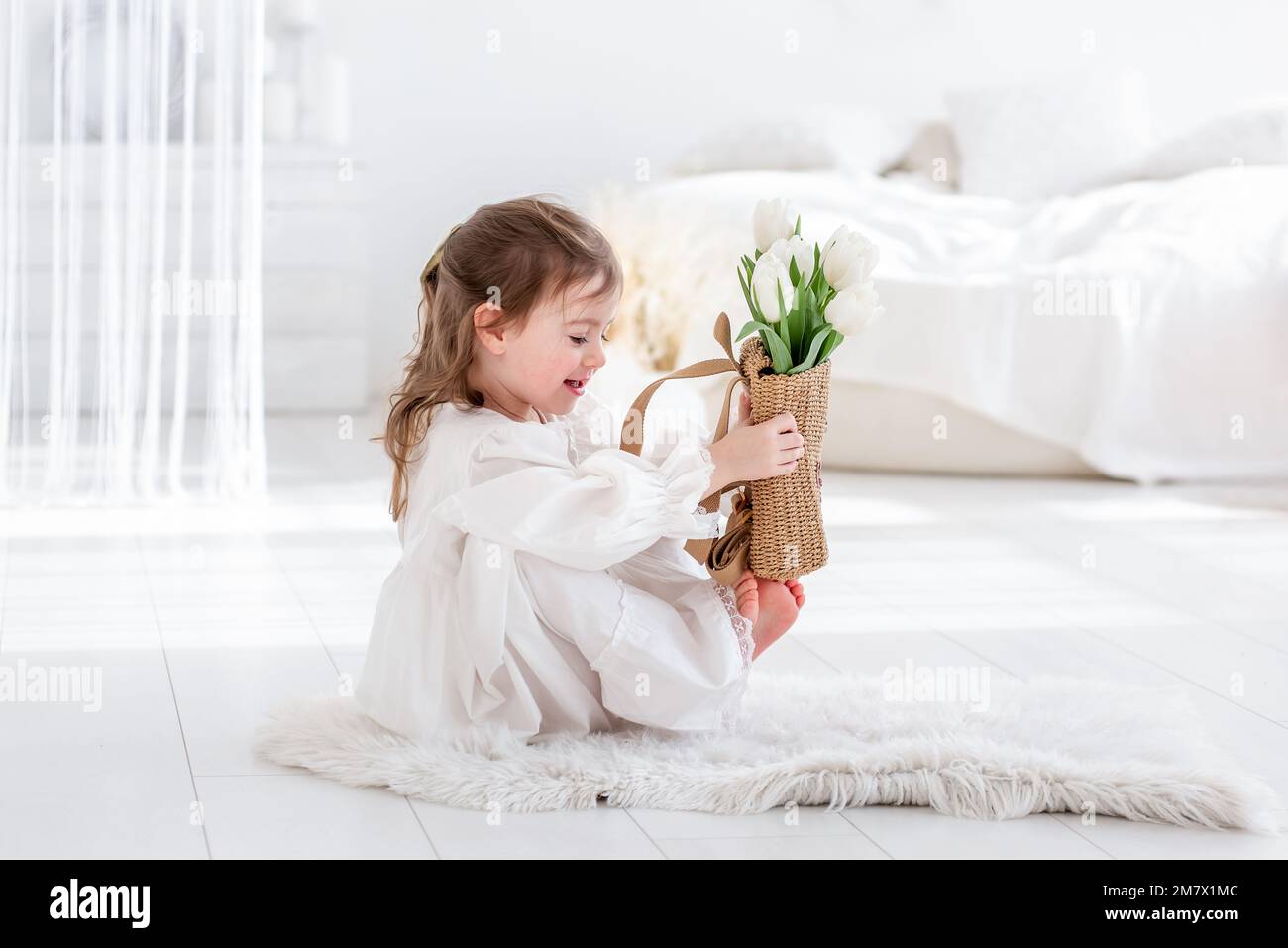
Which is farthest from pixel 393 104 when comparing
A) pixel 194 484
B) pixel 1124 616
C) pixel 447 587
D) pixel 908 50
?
pixel 447 587

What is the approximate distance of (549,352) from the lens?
71.2 inches

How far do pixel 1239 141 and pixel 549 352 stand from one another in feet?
11.1

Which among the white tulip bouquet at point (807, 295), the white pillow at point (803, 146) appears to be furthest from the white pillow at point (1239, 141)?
the white tulip bouquet at point (807, 295)

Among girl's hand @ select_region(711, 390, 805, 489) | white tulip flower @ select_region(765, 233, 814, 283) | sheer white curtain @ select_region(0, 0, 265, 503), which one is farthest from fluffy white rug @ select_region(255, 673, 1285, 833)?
sheer white curtain @ select_region(0, 0, 265, 503)

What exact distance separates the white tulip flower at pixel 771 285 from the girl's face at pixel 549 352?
0.53 ft

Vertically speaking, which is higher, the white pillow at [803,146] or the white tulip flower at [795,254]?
the white pillow at [803,146]

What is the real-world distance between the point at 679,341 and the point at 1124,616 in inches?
61.2

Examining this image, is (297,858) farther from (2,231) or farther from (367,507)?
(2,231)

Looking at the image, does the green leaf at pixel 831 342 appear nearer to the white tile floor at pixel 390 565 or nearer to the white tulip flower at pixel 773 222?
the white tulip flower at pixel 773 222

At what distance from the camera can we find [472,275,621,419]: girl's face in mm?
1806

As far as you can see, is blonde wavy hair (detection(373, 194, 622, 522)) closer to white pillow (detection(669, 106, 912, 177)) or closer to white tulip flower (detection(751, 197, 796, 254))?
white tulip flower (detection(751, 197, 796, 254))

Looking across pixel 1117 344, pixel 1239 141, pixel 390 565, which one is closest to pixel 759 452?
pixel 390 565

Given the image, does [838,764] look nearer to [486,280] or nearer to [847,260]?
[847,260]

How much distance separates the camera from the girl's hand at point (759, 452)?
1.78 metres
